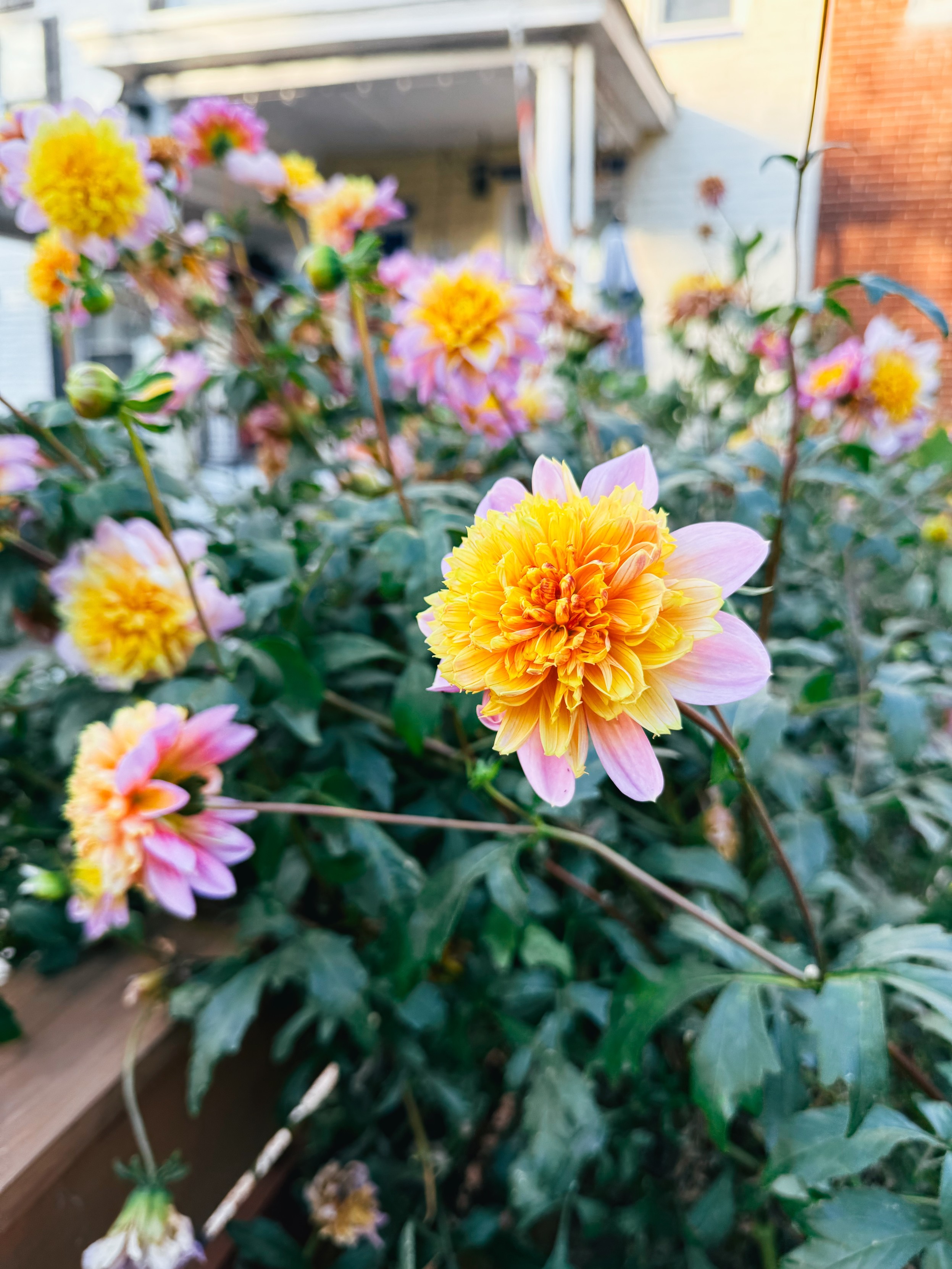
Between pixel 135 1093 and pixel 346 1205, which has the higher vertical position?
pixel 135 1093

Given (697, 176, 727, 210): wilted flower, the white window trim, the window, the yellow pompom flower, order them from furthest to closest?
1. the window
2. (697, 176, 727, 210): wilted flower
3. the white window trim
4. the yellow pompom flower

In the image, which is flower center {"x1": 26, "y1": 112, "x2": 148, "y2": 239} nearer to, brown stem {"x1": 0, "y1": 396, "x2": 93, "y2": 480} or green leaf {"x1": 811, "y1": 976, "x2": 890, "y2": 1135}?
brown stem {"x1": 0, "y1": 396, "x2": 93, "y2": 480}

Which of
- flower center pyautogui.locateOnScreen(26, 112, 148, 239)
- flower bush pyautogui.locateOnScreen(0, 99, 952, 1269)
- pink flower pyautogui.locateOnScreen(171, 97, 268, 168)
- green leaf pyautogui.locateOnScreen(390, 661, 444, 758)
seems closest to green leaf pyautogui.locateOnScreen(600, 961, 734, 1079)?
flower bush pyautogui.locateOnScreen(0, 99, 952, 1269)

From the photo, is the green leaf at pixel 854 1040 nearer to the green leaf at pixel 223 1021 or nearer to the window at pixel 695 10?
the green leaf at pixel 223 1021

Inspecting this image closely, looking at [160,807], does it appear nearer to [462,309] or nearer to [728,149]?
[462,309]

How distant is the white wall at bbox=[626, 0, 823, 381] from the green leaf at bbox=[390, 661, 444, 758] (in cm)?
50

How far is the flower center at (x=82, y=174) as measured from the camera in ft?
2.37

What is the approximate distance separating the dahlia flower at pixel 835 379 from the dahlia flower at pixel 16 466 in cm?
79

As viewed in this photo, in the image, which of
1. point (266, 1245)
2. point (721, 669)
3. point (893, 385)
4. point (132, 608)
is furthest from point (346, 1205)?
point (893, 385)

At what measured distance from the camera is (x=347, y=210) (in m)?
1.03

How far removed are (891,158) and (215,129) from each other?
1812 millimetres

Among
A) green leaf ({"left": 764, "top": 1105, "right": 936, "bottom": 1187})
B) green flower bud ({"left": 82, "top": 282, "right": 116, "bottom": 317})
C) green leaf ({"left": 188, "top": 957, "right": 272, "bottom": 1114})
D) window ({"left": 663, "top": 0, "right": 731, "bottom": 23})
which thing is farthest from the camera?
window ({"left": 663, "top": 0, "right": 731, "bottom": 23})

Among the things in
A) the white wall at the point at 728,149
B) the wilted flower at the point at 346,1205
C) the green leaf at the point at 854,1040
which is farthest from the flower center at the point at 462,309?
the wilted flower at the point at 346,1205

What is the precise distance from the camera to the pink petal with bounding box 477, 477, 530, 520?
39 centimetres
